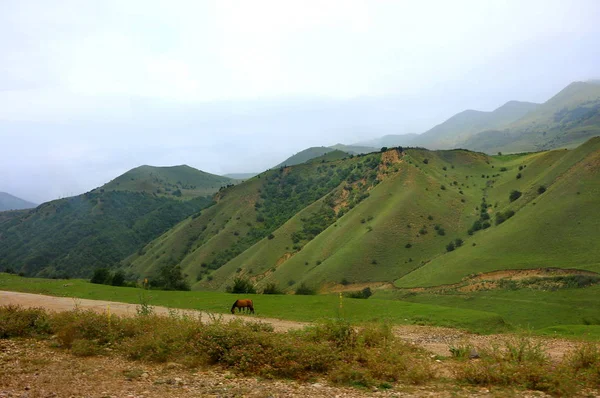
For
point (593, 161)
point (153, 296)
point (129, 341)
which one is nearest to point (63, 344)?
point (129, 341)

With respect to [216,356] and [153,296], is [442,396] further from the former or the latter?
[153,296]

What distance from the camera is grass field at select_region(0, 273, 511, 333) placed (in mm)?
17703

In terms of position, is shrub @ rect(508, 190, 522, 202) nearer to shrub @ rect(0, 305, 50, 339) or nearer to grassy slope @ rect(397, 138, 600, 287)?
grassy slope @ rect(397, 138, 600, 287)

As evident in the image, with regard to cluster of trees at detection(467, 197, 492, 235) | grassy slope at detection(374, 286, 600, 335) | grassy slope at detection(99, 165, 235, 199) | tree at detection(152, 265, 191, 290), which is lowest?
grassy slope at detection(374, 286, 600, 335)

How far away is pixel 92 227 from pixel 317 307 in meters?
109

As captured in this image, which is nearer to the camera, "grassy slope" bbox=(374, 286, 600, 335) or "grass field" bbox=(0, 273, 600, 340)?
"grass field" bbox=(0, 273, 600, 340)

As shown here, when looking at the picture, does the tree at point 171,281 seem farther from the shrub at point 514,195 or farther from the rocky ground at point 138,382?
the shrub at point 514,195

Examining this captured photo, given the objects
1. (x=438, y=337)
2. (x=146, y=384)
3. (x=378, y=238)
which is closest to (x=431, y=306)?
(x=438, y=337)

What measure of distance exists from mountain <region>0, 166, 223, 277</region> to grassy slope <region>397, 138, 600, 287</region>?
256ft

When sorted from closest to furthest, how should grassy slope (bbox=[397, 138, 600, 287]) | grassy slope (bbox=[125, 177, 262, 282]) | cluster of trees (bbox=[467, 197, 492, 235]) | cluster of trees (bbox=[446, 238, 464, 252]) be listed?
1. grassy slope (bbox=[397, 138, 600, 287])
2. cluster of trees (bbox=[446, 238, 464, 252])
3. cluster of trees (bbox=[467, 197, 492, 235])
4. grassy slope (bbox=[125, 177, 262, 282])

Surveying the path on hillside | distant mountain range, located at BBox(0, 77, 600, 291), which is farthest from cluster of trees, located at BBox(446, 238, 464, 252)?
the path on hillside

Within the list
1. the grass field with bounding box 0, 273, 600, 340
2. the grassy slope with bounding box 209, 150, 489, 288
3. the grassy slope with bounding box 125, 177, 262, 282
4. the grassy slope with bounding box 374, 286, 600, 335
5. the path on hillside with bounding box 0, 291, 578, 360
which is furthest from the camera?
the grassy slope with bounding box 125, 177, 262, 282

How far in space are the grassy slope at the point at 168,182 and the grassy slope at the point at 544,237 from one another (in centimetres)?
12531

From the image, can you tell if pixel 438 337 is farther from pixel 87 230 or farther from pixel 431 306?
pixel 87 230
